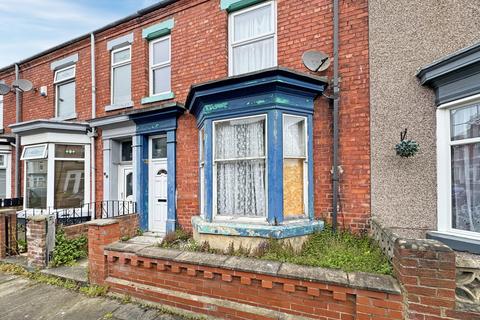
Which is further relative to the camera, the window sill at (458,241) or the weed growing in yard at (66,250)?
the weed growing in yard at (66,250)

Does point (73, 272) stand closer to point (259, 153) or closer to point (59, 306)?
point (59, 306)

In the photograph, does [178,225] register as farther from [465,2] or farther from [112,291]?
[465,2]

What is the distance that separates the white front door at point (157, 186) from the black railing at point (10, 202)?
537cm

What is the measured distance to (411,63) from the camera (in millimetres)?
4090

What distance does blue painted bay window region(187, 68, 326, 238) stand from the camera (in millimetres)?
4062

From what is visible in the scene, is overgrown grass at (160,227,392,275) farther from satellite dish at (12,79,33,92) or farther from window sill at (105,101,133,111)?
satellite dish at (12,79,33,92)

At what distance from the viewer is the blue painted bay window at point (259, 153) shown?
406 cm

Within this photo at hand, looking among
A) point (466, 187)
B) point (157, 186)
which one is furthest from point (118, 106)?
point (466, 187)

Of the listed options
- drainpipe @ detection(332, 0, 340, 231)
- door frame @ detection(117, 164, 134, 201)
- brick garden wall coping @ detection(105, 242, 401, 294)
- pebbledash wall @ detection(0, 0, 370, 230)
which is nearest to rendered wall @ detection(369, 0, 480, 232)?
pebbledash wall @ detection(0, 0, 370, 230)

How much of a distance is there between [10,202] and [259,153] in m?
9.03

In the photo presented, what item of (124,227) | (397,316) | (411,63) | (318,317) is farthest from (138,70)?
(397,316)

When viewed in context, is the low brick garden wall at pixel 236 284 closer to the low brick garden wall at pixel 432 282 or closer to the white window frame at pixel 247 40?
the low brick garden wall at pixel 432 282

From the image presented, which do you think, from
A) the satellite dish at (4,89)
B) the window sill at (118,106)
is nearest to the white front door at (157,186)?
the window sill at (118,106)

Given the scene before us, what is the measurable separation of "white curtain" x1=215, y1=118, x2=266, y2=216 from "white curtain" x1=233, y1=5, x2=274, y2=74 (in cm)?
173
